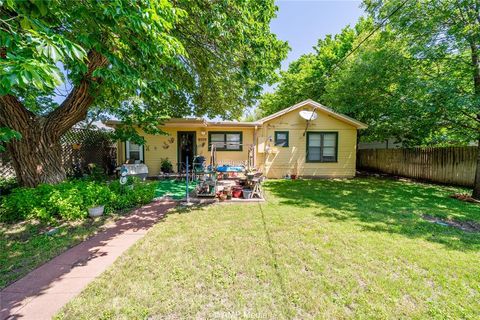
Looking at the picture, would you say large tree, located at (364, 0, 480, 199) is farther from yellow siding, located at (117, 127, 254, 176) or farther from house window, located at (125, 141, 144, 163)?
house window, located at (125, 141, 144, 163)

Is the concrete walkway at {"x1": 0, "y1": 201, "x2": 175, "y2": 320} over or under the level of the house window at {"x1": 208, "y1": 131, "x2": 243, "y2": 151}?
under

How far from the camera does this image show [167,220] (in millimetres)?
4621

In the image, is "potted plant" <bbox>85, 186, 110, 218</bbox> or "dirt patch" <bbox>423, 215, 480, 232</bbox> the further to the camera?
"potted plant" <bbox>85, 186, 110, 218</bbox>

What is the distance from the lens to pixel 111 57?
296 cm

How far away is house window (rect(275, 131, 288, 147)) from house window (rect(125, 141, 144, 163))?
23.6ft

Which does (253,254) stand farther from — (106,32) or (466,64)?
(466,64)

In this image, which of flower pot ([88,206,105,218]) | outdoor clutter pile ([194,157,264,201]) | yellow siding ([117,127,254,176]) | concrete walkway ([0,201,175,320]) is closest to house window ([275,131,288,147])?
yellow siding ([117,127,254,176])

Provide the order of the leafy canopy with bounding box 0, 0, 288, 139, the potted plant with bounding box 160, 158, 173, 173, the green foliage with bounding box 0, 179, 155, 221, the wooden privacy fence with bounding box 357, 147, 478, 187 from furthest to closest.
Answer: the potted plant with bounding box 160, 158, 173, 173 → the wooden privacy fence with bounding box 357, 147, 478, 187 → the green foliage with bounding box 0, 179, 155, 221 → the leafy canopy with bounding box 0, 0, 288, 139

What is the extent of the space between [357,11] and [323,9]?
140cm

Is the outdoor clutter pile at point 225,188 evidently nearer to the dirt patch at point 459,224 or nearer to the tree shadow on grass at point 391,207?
the tree shadow on grass at point 391,207

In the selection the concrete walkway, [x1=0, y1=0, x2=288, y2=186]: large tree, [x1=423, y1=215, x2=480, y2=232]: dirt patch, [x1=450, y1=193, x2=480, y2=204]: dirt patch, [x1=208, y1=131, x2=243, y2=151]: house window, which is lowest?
the concrete walkway

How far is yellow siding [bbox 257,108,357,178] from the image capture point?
10.4m

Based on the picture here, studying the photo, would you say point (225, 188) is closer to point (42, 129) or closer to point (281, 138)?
point (281, 138)

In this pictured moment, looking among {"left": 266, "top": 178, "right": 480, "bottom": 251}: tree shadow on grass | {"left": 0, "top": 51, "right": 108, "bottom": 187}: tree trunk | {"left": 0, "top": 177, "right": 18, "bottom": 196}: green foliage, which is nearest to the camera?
{"left": 266, "top": 178, "right": 480, "bottom": 251}: tree shadow on grass
